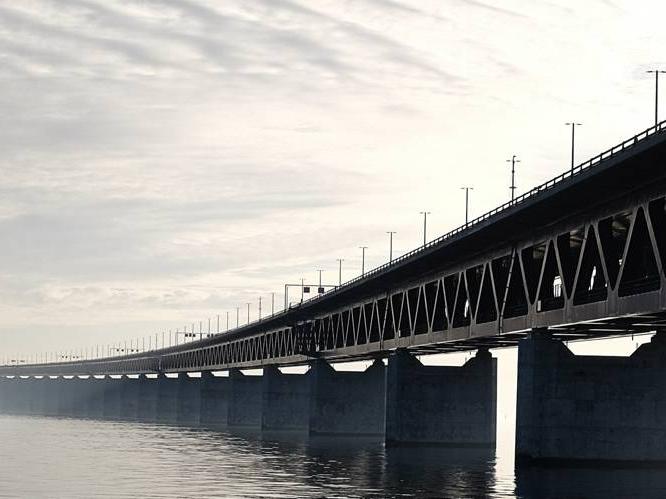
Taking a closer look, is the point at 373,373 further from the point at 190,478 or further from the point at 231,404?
the point at 190,478

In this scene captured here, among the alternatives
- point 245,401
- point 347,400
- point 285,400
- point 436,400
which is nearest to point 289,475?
point 436,400

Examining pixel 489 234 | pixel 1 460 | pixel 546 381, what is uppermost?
pixel 489 234

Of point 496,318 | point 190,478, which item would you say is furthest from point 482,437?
point 190,478

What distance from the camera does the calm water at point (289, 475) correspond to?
5991 cm

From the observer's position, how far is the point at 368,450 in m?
106

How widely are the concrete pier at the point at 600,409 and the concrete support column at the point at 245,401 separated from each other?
115 meters

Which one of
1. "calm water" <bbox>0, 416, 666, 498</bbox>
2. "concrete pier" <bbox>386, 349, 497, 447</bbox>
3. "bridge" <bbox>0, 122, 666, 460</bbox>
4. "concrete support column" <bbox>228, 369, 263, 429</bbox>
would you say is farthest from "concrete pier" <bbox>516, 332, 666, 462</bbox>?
"concrete support column" <bbox>228, 369, 263, 429</bbox>

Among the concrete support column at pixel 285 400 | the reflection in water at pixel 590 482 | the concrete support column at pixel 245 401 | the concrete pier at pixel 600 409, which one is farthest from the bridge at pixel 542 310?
the concrete support column at pixel 245 401

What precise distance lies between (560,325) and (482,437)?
124ft

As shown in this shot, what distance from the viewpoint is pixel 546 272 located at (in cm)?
7294

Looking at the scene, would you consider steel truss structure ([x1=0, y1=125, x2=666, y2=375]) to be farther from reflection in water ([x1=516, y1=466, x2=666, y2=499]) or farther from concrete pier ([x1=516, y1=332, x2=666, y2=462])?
reflection in water ([x1=516, y1=466, x2=666, y2=499])

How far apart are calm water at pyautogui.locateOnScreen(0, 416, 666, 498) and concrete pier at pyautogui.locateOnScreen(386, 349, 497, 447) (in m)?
2.91

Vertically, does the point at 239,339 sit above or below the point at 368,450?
above

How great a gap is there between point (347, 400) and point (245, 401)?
173 feet
